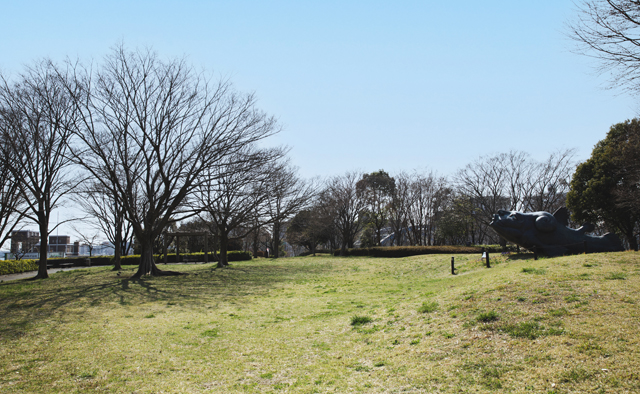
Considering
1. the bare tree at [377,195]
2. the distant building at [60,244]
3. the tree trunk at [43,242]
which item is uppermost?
the bare tree at [377,195]

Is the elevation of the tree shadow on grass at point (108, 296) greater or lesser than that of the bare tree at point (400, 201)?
lesser

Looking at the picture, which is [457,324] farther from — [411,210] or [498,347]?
[411,210]

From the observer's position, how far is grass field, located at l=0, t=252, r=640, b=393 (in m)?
4.51

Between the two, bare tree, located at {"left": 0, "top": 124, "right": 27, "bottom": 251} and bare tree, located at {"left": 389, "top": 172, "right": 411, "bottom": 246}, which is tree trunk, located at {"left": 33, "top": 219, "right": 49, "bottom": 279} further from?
bare tree, located at {"left": 389, "top": 172, "right": 411, "bottom": 246}

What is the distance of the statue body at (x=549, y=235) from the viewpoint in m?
15.1

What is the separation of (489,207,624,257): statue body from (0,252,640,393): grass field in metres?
4.98

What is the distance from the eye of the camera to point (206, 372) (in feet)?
17.5

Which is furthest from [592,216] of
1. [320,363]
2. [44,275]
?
[44,275]

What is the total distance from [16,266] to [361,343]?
85.8ft

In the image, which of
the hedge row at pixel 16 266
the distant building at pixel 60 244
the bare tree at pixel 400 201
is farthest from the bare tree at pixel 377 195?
the distant building at pixel 60 244

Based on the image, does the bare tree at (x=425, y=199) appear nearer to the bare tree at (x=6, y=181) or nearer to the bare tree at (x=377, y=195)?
the bare tree at (x=377, y=195)

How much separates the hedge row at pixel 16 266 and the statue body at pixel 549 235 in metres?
26.9

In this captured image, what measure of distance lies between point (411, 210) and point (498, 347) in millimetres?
38954

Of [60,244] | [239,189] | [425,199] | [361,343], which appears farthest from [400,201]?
[60,244]
